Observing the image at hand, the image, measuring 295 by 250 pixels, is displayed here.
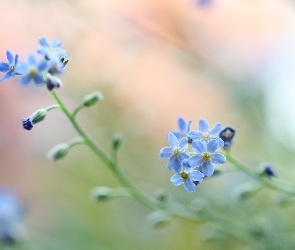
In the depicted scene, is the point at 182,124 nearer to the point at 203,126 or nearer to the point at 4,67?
the point at 203,126

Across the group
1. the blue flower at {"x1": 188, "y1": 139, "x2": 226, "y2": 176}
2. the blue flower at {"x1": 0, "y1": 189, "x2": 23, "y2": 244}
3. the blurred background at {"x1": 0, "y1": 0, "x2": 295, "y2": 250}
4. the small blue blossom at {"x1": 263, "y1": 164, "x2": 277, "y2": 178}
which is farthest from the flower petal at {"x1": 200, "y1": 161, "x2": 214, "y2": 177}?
the blue flower at {"x1": 0, "y1": 189, "x2": 23, "y2": 244}

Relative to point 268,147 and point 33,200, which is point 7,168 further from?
point 268,147

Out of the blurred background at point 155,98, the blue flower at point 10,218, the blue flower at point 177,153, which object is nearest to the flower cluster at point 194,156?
the blue flower at point 177,153

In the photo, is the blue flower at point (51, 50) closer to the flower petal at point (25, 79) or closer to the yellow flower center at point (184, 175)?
the flower petal at point (25, 79)

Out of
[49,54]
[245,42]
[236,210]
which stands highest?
[245,42]

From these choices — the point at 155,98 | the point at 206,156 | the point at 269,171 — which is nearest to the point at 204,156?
the point at 206,156

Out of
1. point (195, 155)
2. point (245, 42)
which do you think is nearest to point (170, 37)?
point (245, 42)
